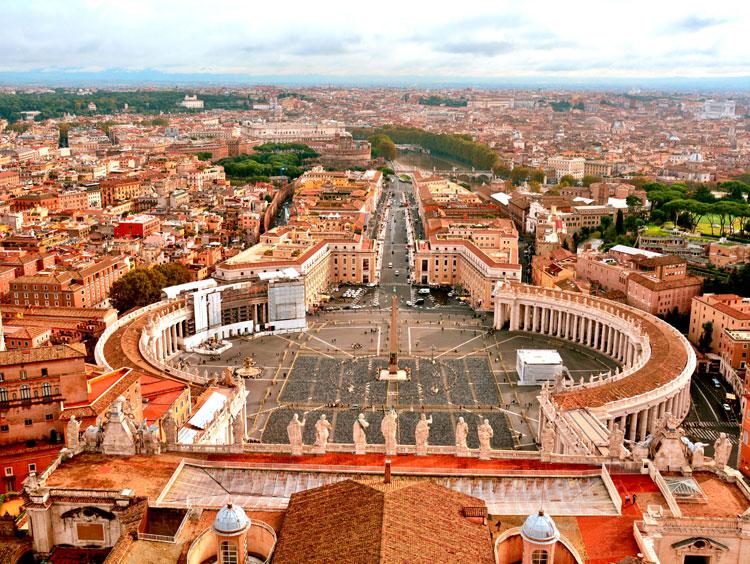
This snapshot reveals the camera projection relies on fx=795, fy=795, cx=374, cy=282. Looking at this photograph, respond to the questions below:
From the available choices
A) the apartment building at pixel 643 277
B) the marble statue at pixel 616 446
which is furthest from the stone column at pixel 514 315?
the marble statue at pixel 616 446

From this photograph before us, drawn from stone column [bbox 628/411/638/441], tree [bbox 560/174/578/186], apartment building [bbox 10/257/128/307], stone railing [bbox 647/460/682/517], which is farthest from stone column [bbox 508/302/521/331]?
tree [bbox 560/174/578/186]

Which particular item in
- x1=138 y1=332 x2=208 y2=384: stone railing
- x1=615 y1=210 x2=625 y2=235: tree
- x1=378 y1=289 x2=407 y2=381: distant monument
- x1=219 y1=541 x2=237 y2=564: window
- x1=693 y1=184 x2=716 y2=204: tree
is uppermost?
x1=219 y1=541 x2=237 y2=564: window

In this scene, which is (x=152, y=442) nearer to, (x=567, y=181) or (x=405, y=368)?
(x=405, y=368)

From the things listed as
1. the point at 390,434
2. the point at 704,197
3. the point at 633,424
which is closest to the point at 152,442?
the point at 390,434

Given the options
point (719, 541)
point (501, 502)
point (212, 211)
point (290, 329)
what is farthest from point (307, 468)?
point (212, 211)

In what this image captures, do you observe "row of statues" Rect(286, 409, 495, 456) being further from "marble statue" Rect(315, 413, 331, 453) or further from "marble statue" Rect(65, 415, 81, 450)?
"marble statue" Rect(65, 415, 81, 450)

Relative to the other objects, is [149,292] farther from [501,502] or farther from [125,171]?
[125,171]
